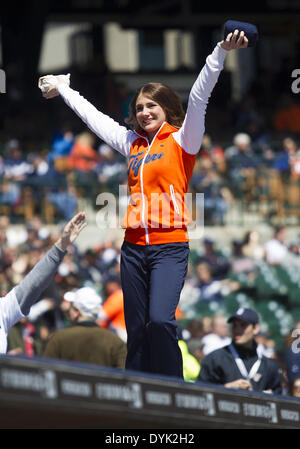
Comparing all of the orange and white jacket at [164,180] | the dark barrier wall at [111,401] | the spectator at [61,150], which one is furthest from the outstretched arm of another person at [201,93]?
the spectator at [61,150]

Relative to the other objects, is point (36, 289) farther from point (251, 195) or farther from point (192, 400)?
point (251, 195)

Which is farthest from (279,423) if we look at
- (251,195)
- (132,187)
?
(251,195)

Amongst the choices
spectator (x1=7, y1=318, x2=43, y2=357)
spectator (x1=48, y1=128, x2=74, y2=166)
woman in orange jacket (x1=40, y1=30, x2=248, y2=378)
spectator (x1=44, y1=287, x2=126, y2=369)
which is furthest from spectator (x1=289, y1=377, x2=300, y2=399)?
spectator (x1=48, y1=128, x2=74, y2=166)

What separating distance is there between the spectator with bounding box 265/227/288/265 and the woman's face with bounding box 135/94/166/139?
964cm

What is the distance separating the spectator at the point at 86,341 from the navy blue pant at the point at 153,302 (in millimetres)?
1337

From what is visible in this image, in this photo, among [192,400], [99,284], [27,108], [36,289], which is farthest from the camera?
[27,108]

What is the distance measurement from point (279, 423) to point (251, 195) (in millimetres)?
12473

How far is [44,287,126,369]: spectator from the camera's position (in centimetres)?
674

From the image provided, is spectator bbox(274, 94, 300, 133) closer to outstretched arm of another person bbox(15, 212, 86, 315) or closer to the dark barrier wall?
outstretched arm of another person bbox(15, 212, 86, 315)

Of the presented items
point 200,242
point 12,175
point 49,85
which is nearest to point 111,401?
point 49,85

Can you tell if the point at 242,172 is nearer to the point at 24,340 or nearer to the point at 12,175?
the point at 12,175

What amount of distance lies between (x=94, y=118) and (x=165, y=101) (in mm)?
478

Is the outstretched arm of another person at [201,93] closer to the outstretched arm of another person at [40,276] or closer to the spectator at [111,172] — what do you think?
the outstretched arm of another person at [40,276]

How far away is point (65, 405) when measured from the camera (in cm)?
348
